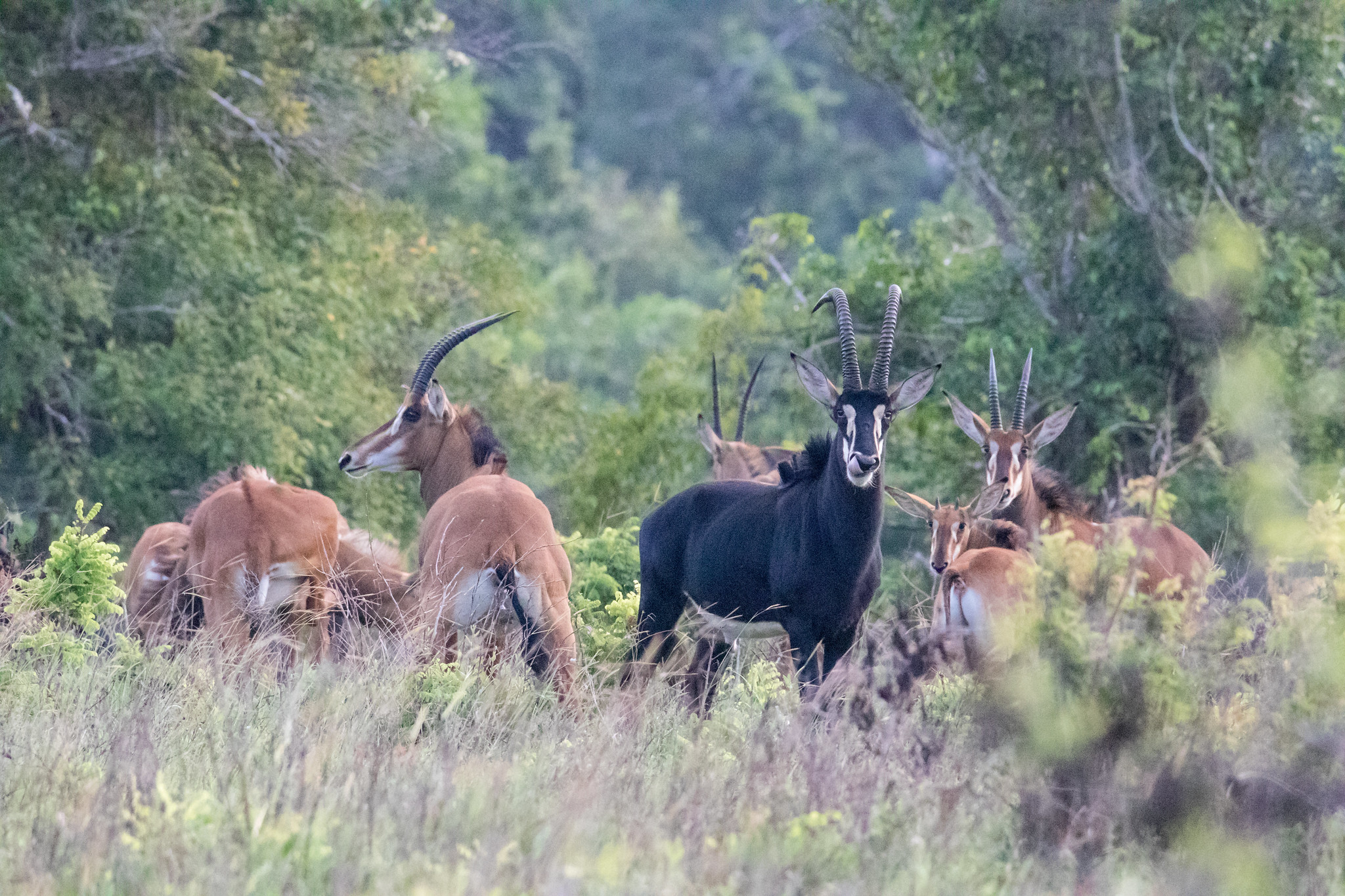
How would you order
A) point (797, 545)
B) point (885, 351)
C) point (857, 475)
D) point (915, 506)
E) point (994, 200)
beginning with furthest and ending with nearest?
1. point (994, 200)
2. point (915, 506)
3. point (885, 351)
4. point (797, 545)
5. point (857, 475)

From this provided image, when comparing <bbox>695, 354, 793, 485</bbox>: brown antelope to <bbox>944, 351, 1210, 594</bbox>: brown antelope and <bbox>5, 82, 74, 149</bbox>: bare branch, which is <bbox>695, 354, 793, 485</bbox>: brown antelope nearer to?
<bbox>944, 351, 1210, 594</bbox>: brown antelope

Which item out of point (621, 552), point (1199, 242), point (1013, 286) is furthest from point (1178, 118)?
point (621, 552)

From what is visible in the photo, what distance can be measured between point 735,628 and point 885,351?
1477 millimetres

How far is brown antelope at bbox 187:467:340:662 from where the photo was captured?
817 centimetres

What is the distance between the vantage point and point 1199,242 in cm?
1311

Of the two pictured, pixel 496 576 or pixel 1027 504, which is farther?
pixel 1027 504

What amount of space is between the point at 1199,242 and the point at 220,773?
1032cm

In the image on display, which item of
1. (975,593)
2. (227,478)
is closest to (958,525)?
(975,593)

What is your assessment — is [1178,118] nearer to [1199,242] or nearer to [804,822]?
[1199,242]

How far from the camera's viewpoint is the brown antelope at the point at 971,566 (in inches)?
279

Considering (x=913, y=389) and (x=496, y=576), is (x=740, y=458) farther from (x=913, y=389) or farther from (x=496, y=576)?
(x=496, y=576)

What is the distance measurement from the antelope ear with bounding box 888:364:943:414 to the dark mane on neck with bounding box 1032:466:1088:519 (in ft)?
5.81

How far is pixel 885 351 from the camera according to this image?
7.61 m

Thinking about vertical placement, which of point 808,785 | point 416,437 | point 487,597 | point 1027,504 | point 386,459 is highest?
point 808,785
